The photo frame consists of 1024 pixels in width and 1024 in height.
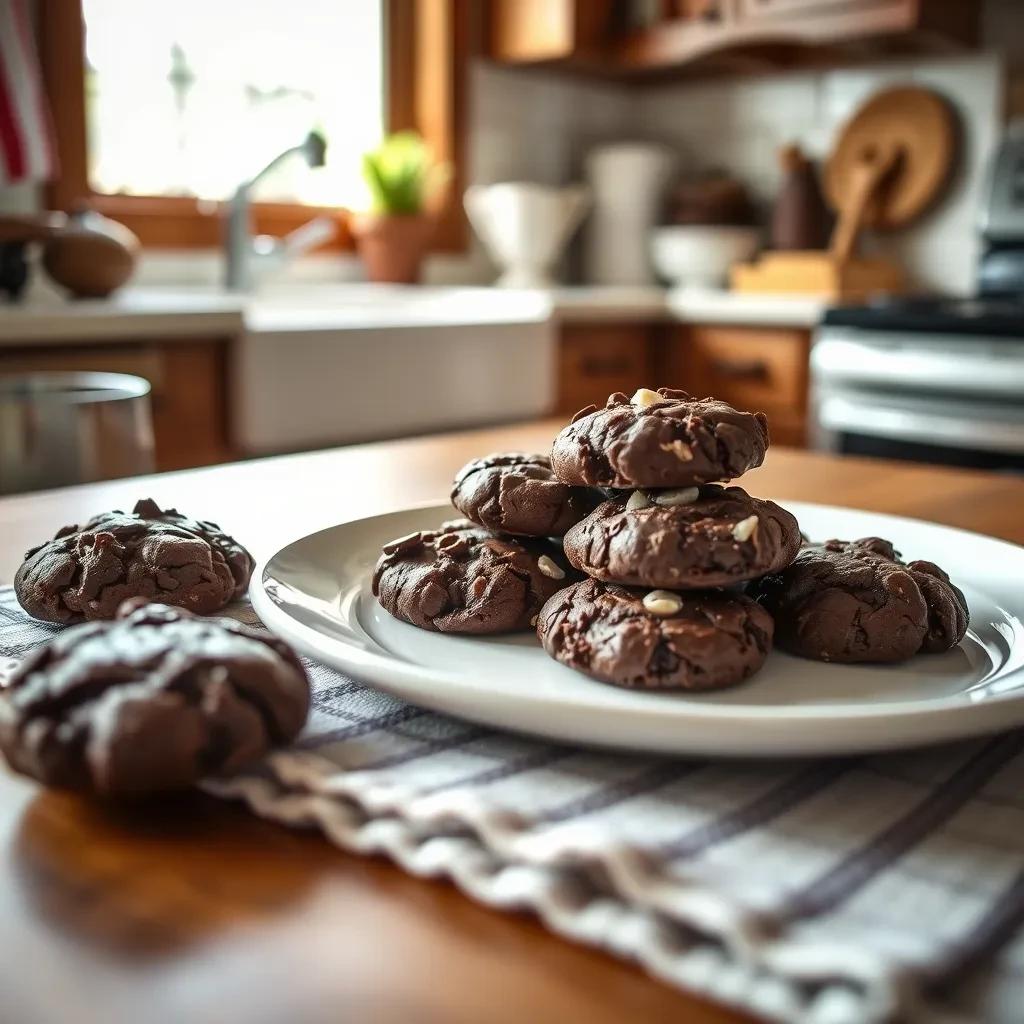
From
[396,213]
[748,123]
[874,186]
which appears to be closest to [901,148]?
[874,186]

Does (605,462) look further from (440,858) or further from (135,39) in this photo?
(135,39)

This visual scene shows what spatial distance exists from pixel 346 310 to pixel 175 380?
2.85ft

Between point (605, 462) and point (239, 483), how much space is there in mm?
710

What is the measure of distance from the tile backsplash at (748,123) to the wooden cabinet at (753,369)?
0.66 meters

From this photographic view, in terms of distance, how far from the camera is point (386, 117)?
11.6 ft

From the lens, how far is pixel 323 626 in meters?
0.67

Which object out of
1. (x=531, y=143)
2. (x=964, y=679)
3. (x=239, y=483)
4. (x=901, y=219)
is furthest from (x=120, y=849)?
(x=531, y=143)

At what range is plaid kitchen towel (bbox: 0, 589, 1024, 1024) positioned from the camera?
383 millimetres

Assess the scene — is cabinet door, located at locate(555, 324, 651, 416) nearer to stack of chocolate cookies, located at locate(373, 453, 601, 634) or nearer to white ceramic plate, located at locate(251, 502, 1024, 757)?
white ceramic plate, located at locate(251, 502, 1024, 757)

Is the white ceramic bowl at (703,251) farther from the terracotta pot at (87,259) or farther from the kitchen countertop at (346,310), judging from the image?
the terracotta pot at (87,259)

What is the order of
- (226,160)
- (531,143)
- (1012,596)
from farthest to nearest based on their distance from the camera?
(531,143), (226,160), (1012,596)

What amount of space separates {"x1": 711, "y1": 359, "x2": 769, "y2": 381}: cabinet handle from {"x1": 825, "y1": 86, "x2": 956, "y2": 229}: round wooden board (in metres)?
0.66

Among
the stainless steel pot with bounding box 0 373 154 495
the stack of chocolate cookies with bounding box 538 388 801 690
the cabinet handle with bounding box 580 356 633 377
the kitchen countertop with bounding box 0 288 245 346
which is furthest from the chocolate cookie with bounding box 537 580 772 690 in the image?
the cabinet handle with bounding box 580 356 633 377

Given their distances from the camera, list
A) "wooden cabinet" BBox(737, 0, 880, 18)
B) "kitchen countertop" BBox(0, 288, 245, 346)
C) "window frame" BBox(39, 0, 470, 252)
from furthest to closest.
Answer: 1. "wooden cabinet" BBox(737, 0, 880, 18)
2. "window frame" BBox(39, 0, 470, 252)
3. "kitchen countertop" BBox(0, 288, 245, 346)
